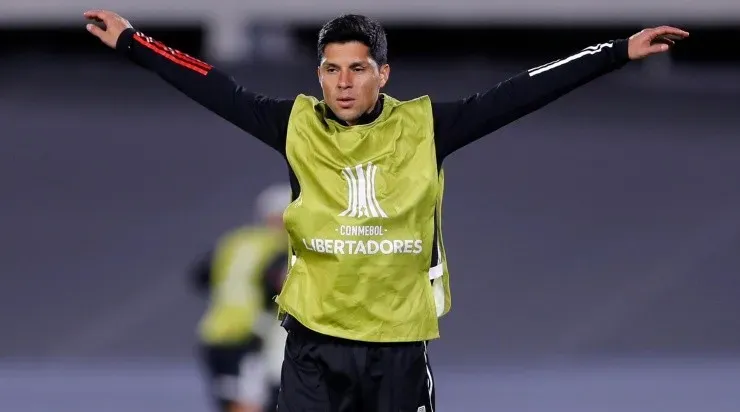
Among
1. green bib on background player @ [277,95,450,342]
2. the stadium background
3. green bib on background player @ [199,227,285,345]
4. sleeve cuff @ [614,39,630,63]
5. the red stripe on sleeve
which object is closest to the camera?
green bib on background player @ [277,95,450,342]

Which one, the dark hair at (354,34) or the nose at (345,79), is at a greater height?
the dark hair at (354,34)

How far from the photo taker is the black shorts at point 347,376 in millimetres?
4652

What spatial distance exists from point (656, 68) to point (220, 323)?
5.71 meters

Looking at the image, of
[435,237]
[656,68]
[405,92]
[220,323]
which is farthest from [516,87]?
[656,68]

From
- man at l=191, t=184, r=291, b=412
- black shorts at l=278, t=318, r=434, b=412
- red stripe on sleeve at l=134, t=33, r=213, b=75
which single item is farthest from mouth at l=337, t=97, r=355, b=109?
man at l=191, t=184, r=291, b=412

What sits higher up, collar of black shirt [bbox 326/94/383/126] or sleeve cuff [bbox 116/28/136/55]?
sleeve cuff [bbox 116/28/136/55]

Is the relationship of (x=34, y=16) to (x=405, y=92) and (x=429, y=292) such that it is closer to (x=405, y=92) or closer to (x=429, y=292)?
(x=405, y=92)

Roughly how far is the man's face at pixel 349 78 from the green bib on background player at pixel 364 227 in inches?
2.4

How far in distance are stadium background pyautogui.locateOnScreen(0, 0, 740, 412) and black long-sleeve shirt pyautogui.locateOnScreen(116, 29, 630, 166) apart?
7.47 metres

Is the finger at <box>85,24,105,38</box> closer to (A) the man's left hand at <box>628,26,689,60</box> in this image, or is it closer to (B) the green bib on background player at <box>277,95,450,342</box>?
(B) the green bib on background player at <box>277,95,450,342</box>

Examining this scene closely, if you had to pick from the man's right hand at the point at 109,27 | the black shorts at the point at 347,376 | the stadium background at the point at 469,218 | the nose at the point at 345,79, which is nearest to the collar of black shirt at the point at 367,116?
the nose at the point at 345,79

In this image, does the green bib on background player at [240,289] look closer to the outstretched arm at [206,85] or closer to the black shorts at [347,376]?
the outstretched arm at [206,85]

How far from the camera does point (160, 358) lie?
12.5 meters

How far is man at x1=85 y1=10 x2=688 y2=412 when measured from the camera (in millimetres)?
4609
